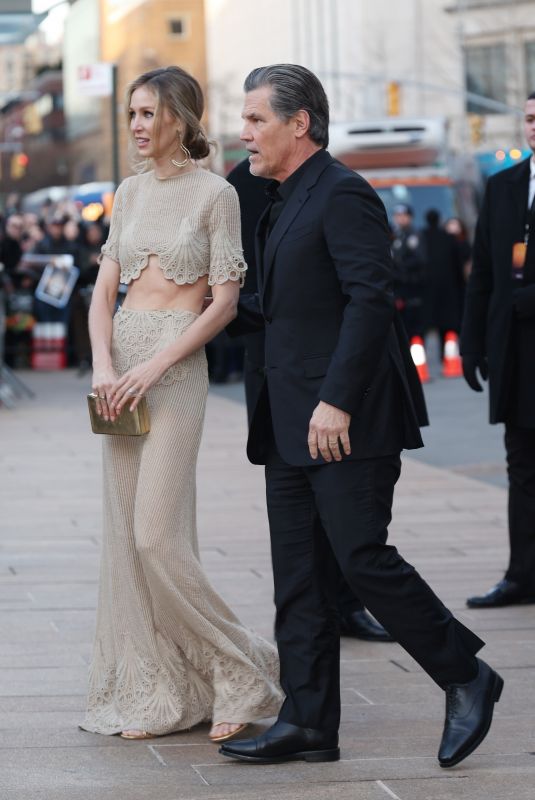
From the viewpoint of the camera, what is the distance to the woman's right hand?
479 centimetres

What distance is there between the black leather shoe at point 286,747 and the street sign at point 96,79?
16203 mm

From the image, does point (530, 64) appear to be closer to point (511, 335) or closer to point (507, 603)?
point (511, 335)

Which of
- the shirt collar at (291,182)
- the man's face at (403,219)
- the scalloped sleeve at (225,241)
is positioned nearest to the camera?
the shirt collar at (291,182)

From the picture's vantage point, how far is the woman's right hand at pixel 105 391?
479cm

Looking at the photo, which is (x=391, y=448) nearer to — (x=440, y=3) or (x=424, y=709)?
(x=424, y=709)

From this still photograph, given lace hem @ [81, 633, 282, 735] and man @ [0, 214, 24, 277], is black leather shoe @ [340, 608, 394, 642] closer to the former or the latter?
lace hem @ [81, 633, 282, 735]

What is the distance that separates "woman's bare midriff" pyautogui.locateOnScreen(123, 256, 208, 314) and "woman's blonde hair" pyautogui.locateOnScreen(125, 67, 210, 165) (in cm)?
38

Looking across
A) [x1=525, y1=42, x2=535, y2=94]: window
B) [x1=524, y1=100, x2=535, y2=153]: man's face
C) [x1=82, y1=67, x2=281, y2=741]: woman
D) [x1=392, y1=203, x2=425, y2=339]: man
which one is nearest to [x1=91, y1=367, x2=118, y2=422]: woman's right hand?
[x1=82, y1=67, x2=281, y2=741]: woman

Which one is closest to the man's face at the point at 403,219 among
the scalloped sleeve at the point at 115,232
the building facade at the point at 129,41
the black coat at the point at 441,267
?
the black coat at the point at 441,267

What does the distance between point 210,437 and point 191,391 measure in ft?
28.3

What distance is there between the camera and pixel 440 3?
69.8 m

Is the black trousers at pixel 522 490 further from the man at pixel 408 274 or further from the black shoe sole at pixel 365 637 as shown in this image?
the man at pixel 408 274

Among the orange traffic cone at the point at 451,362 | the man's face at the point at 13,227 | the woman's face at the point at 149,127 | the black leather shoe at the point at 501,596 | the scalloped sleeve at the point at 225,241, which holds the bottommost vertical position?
the orange traffic cone at the point at 451,362

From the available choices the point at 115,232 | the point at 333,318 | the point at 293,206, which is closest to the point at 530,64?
the point at 115,232
